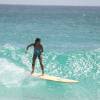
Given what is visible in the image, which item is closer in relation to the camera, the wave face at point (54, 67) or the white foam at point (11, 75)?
the white foam at point (11, 75)

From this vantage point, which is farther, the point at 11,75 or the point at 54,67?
the point at 54,67

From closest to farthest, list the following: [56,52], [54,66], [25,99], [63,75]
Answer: [25,99]
[63,75]
[54,66]
[56,52]

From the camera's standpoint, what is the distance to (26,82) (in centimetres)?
1991

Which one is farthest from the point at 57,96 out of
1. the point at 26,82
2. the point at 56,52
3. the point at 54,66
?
the point at 56,52

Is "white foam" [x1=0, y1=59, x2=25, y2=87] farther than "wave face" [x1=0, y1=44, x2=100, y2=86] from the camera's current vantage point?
No

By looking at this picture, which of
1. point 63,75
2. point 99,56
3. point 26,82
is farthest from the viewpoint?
point 99,56

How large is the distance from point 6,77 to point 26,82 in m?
1.11

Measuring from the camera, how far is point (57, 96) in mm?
17875

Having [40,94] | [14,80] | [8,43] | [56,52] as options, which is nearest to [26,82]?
[14,80]

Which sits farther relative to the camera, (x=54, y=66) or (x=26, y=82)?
(x=54, y=66)

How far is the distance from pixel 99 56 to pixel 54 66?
3.98 metres

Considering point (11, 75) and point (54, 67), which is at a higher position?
point (11, 75)

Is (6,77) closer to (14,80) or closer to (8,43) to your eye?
(14,80)

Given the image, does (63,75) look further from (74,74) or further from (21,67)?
(21,67)
